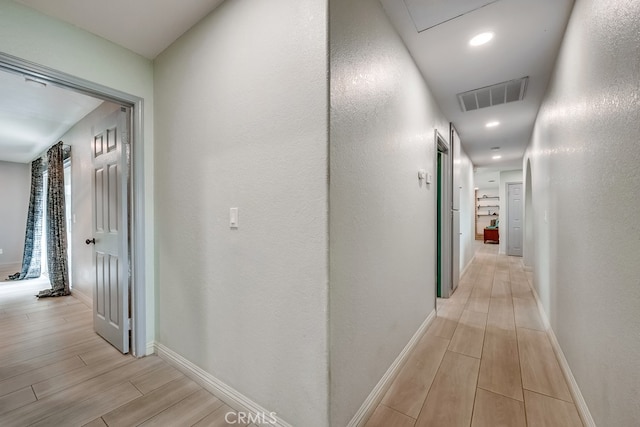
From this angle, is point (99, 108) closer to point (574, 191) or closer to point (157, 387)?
point (157, 387)

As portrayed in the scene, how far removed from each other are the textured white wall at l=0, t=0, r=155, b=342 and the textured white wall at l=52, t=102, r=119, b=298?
58.9 inches

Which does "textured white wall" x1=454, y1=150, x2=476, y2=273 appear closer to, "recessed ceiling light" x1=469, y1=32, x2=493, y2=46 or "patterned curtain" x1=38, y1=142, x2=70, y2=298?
"recessed ceiling light" x1=469, y1=32, x2=493, y2=46

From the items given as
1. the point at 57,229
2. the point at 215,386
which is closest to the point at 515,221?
the point at 215,386

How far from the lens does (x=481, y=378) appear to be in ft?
5.94

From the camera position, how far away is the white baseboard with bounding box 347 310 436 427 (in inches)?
54.6

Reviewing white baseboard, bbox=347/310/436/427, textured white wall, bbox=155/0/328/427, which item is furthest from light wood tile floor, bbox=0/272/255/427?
white baseboard, bbox=347/310/436/427

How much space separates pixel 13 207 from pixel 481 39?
9.45 meters

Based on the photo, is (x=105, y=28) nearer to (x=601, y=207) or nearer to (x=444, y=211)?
(x=601, y=207)

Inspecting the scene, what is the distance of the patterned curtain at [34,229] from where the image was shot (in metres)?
4.91

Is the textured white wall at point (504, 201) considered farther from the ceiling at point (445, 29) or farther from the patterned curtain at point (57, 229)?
the patterned curtain at point (57, 229)

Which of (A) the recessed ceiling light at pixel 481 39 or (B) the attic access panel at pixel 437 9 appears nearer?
(B) the attic access panel at pixel 437 9

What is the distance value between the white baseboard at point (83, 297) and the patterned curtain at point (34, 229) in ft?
7.33

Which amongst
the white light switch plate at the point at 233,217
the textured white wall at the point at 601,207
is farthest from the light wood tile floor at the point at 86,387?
the textured white wall at the point at 601,207

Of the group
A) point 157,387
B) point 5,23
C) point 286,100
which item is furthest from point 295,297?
point 5,23
